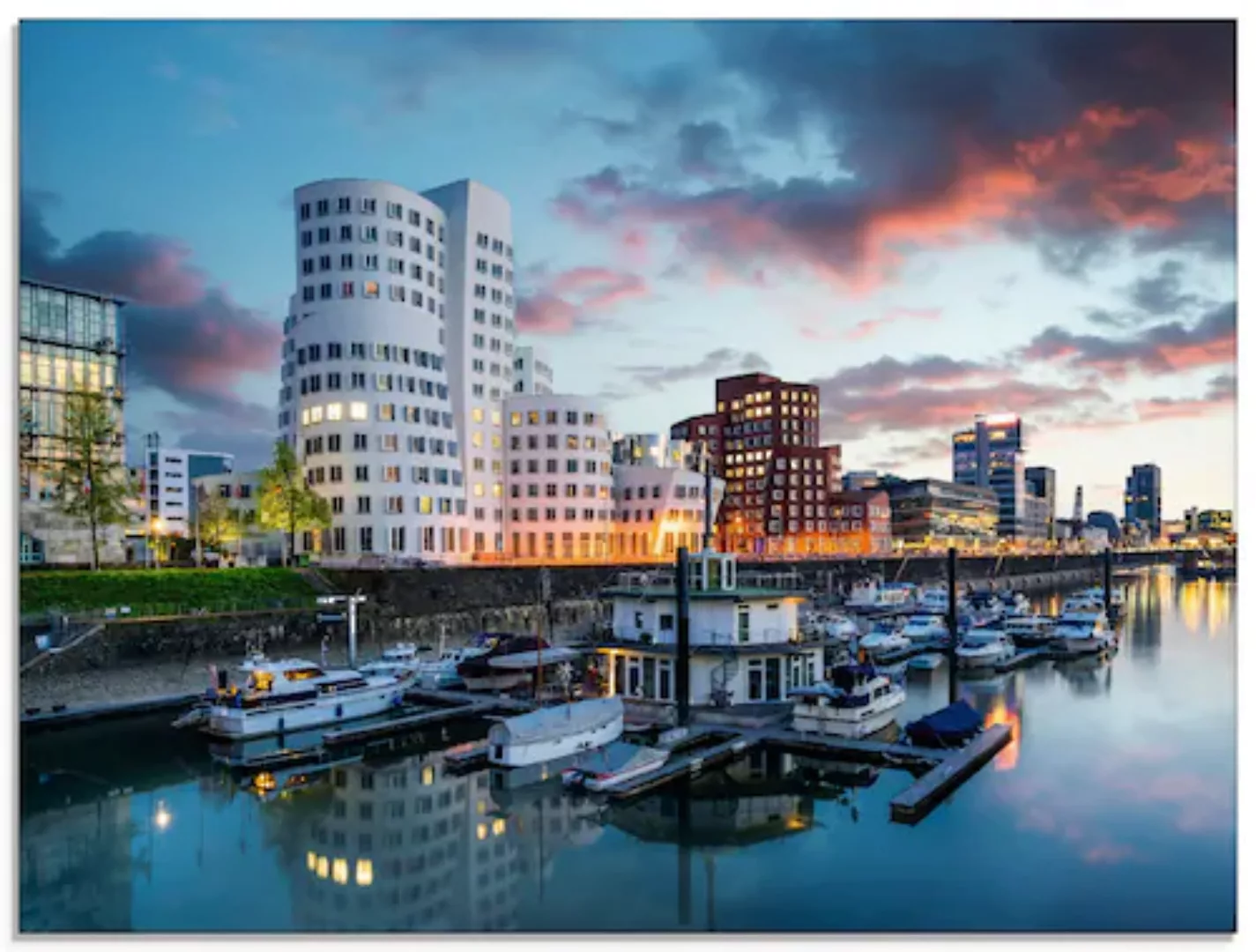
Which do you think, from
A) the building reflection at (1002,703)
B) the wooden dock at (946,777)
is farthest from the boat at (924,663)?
the wooden dock at (946,777)

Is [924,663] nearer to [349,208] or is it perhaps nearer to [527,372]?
[349,208]

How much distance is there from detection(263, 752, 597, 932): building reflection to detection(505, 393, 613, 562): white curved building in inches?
2700

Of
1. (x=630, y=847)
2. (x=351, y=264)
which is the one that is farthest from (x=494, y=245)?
(x=630, y=847)

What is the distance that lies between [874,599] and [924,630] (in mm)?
30561

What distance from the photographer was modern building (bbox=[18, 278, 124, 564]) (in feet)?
169

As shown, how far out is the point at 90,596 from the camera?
45938 mm

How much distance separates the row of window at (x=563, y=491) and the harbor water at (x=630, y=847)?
6509 centimetres

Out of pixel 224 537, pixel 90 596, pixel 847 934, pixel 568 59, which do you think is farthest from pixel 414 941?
pixel 224 537

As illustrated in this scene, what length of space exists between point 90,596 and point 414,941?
37434mm

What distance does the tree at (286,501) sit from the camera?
74625 millimetres

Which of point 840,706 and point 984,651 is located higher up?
point 840,706

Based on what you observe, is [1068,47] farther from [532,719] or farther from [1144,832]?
[532,719]

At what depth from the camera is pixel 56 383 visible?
58.6m
